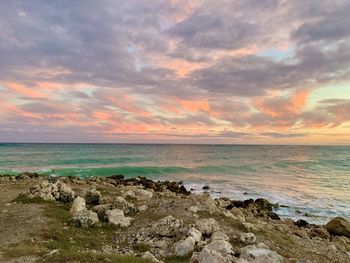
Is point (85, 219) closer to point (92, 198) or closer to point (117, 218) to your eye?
point (117, 218)

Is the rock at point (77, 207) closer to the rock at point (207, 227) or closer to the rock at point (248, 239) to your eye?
the rock at point (207, 227)

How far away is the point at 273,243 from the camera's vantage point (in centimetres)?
1617

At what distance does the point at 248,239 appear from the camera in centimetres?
1560

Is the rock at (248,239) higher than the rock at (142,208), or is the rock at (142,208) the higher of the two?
the rock at (142,208)

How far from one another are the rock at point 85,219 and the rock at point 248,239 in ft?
22.8

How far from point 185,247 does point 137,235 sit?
3158 millimetres

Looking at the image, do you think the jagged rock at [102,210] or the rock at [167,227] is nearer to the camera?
the rock at [167,227]

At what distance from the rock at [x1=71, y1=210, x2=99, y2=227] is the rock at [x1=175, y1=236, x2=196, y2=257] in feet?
16.3

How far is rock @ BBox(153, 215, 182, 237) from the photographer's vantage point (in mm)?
15922

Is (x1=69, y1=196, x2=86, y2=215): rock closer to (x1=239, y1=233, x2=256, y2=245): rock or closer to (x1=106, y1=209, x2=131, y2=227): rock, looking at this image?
(x1=106, y1=209, x2=131, y2=227): rock

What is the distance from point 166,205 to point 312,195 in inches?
985

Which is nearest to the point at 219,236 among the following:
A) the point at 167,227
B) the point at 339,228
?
the point at 167,227

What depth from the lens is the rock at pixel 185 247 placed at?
44.9 ft

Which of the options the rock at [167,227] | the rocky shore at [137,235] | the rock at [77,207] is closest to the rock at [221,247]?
the rocky shore at [137,235]
